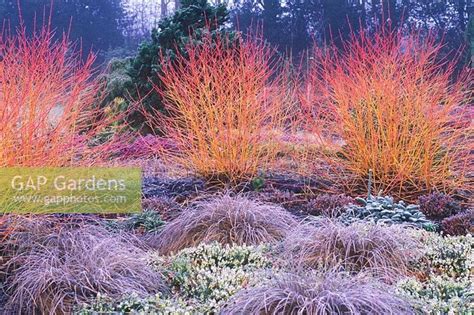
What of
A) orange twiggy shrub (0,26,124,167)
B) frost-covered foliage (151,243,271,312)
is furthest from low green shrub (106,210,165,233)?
frost-covered foliage (151,243,271,312)

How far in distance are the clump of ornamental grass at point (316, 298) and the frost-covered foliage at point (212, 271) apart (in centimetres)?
22

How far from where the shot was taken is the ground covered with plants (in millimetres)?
2355

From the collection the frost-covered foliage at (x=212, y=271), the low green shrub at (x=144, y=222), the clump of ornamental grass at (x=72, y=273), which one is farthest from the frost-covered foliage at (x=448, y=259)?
the low green shrub at (x=144, y=222)

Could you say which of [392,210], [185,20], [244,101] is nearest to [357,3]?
[185,20]

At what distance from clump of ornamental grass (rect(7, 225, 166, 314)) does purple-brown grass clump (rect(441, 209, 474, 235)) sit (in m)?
2.42

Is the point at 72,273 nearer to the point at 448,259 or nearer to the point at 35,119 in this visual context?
the point at 35,119

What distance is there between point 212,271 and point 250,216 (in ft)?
2.35

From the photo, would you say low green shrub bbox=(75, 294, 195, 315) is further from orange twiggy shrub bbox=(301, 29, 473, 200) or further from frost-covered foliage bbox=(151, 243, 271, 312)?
orange twiggy shrub bbox=(301, 29, 473, 200)

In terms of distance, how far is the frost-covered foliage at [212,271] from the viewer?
2461mm

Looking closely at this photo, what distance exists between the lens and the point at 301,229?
311 cm

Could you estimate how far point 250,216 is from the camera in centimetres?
348

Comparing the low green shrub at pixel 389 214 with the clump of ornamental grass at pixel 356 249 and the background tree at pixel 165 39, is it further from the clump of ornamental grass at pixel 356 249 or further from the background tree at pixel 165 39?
the background tree at pixel 165 39

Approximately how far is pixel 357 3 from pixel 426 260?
8024mm

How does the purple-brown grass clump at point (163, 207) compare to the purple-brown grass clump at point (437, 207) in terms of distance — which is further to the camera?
the purple-brown grass clump at point (437, 207)
